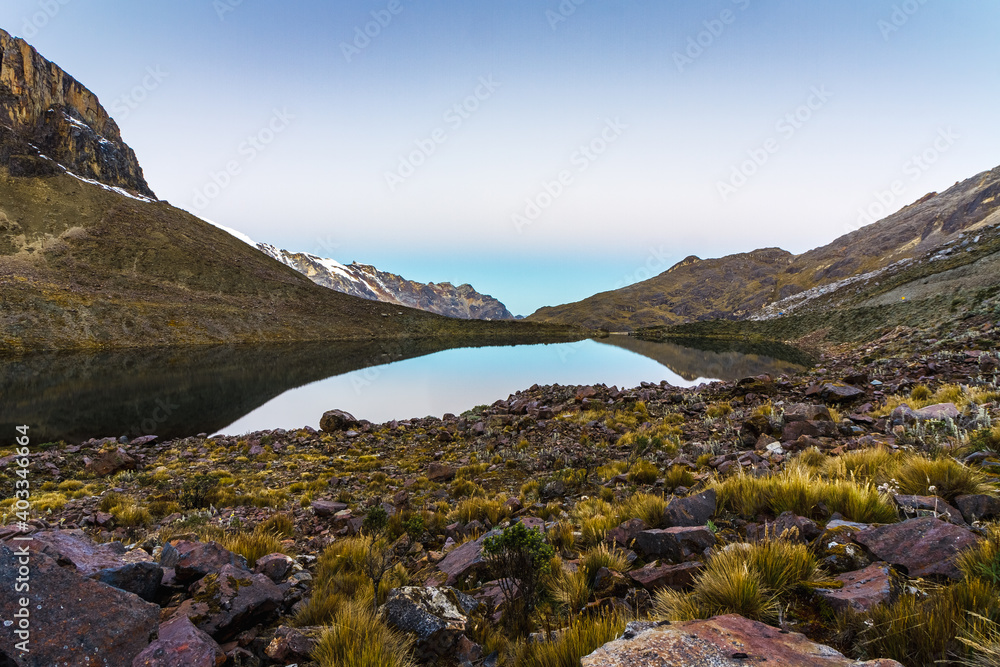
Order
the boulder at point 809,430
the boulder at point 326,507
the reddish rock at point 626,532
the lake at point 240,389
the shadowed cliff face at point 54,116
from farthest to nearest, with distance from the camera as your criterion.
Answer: the shadowed cliff face at point 54,116 < the lake at point 240,389 < the boulder at point 809,430 < the boulder at point 326,507 < the reddish rock at point 626,532

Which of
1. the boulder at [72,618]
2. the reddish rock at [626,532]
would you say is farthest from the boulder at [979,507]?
the boulder at [72,618]

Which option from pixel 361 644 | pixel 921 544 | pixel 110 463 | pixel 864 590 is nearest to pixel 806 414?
pixel 921 544

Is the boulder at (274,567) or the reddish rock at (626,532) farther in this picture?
the reddish rock at (626,532)

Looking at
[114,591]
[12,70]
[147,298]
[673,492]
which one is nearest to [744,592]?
[673,492]

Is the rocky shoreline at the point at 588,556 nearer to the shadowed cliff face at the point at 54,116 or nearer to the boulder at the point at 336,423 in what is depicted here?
the boulder at the point at 336,423

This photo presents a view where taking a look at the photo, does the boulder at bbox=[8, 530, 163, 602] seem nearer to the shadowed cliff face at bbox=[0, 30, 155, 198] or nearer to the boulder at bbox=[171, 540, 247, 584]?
the boulder at bbox=[171, 540, 247, 584]

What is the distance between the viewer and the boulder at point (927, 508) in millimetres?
4297

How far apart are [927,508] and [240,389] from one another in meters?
37.2

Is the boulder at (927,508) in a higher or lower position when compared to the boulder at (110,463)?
higher

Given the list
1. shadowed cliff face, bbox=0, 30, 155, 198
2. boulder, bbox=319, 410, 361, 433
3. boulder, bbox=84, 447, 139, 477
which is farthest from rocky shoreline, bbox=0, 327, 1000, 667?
shadowed cliff face, bbox=0, 30, 155, 198

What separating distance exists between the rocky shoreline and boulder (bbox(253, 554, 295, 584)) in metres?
0.04

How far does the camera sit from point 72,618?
331 centimetres

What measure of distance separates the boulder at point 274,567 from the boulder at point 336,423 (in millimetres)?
13970

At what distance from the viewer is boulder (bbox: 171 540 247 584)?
4.66m
